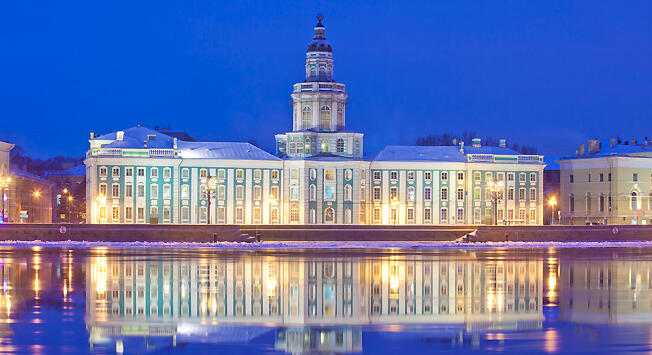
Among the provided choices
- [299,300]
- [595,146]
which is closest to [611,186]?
[595,146]

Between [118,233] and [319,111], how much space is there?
40.7m

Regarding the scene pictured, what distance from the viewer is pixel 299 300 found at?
31.5 metres

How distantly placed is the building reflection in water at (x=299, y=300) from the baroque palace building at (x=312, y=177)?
5516 cm

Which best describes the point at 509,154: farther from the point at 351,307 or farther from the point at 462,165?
the point at 351,307

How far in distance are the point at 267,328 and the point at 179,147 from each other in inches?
3264

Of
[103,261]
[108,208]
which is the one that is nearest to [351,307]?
[103,261]

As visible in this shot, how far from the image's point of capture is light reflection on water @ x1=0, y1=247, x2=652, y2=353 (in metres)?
23.3

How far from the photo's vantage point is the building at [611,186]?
366ft

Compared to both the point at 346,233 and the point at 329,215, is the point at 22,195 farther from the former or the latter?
the point at 346,233

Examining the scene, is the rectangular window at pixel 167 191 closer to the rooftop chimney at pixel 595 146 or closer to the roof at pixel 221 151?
the roof at pixel 221 151

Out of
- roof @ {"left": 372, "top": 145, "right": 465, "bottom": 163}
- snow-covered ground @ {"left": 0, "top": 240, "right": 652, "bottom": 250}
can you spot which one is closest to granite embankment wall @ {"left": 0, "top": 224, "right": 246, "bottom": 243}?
snow-covered ground @ {"left": 0, "top": 240, "right": 652, "bottom": 250}

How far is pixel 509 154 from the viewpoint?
4402 inches

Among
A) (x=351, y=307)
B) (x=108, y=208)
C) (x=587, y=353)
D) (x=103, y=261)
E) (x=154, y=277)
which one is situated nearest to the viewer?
(x=587, y=353)

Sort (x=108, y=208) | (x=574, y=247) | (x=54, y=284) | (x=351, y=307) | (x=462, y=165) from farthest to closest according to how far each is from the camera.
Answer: (x=462, y=165) < (x=108, y=208) < (x=574, y=247) < (x=54, y=284) < (x=351, y=307)
